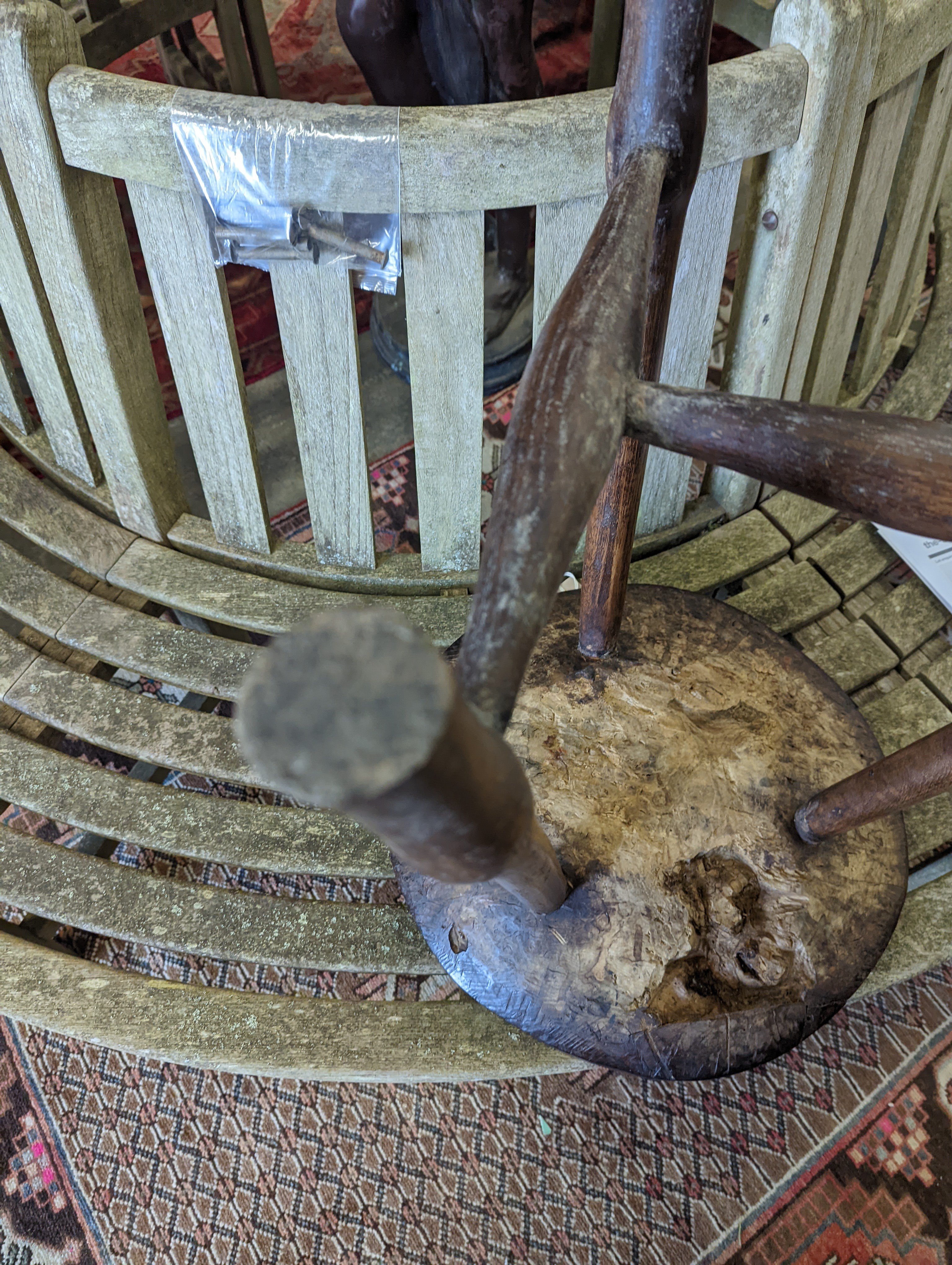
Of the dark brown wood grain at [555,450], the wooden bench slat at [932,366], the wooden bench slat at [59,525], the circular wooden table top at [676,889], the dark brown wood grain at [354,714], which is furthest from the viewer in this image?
the wooden bench slat at [932,366]

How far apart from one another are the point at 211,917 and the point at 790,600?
84cm

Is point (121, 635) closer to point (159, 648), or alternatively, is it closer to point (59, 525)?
point (159, 648)

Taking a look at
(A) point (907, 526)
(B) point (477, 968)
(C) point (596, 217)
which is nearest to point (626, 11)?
(C) point (596, 217)

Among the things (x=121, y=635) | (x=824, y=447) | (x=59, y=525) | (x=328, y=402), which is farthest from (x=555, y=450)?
(x=59, y=525)

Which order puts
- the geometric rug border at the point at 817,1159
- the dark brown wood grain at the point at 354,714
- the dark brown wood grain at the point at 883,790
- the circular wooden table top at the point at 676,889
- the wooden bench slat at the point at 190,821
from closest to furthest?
the dark brown wood grain at the point at 354,714, the dark brown wood grain at the point at 883,790, the circular wooden table top at the point at 676,889, the wooden bench slat at the point at 190,821, the geometric rug border at the point at 817,1159

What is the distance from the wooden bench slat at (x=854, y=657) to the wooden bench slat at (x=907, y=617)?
0.02 m

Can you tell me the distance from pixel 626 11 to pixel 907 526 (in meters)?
0.47

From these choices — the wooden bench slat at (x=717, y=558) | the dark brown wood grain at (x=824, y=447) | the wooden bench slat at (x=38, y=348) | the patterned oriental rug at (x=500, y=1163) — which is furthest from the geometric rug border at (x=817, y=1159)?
the wooden bench slat at (x=38, y=348)

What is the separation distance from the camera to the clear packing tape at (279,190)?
3.06 feet

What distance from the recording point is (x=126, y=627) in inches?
51.6

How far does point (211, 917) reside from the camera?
3.66ft

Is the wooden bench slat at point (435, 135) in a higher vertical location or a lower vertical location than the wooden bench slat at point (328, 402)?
higher

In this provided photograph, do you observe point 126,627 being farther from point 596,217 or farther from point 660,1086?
point 660,1086

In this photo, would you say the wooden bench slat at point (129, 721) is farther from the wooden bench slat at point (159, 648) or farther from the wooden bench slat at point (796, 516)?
the wooden bench slat at point (796, 516)
